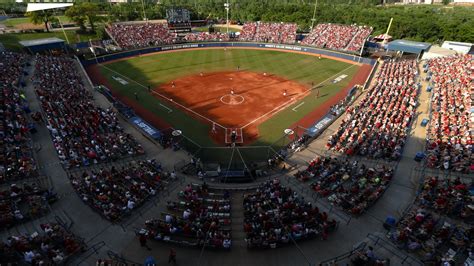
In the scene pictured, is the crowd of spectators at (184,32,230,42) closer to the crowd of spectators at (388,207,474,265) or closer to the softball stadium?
the softball stadium

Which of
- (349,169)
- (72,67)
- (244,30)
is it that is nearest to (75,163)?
(349,169)

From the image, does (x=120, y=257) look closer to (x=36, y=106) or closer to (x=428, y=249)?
(x=428, y=249)

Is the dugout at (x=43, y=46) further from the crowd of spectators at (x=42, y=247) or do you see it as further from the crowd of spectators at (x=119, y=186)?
the crowd of spectators at (x=42, y=247)

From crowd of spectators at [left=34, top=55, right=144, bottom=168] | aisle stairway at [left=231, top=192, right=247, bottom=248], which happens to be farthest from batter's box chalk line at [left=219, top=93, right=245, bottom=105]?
aisle stairway at [left=231, top=192, right=247, bottom=248]

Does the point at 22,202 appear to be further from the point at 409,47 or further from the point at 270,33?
the point at 270,33

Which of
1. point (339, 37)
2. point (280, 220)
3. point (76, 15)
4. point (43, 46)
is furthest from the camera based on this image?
point (76, 15)

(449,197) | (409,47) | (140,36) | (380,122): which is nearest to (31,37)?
(140,36)
